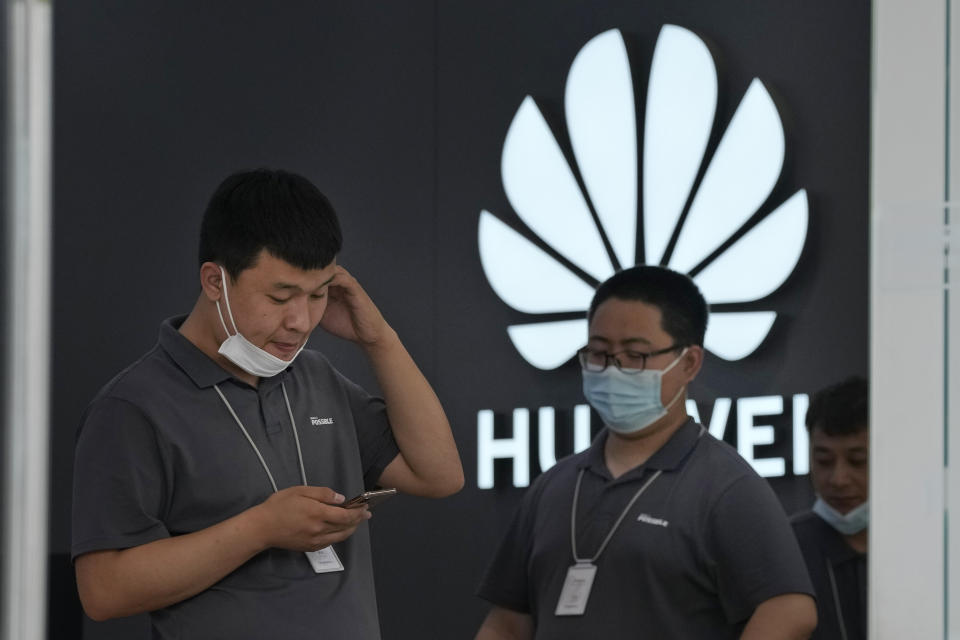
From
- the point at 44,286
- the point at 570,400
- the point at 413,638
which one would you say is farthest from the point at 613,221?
the point at 44,286

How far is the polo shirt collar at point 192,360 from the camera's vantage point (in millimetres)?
1963

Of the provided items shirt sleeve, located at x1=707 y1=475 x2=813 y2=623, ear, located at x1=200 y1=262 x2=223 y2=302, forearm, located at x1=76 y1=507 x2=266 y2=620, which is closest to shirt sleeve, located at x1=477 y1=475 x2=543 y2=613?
shirt sleeve, located at x1=707 y1=475 x2=813 y2=623

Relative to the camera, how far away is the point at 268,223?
1.97 meters

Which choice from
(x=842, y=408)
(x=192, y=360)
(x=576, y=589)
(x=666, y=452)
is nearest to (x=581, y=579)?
(x=576, y=589)

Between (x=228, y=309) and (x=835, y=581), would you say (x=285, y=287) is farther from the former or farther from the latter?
(x=835, y=581)

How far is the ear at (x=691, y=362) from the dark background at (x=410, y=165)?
0.9 inches

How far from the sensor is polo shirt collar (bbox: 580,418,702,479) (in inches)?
85.3

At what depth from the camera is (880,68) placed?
6.91ft

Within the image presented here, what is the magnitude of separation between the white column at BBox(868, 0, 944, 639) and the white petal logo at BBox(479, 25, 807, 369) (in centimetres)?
20

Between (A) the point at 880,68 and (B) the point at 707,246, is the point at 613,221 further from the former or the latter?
(A) the point at 880,68

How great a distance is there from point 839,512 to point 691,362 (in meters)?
0.45

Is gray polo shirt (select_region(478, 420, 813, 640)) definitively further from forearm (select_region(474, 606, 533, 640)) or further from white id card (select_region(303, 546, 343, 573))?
white id card (select_region(303, 546, 343, 573))

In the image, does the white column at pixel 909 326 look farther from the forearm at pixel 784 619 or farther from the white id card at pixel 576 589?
the white id card at pixel 576 589

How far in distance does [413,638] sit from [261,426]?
521 mm
